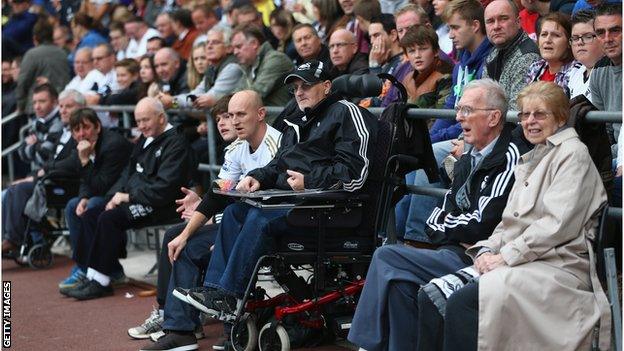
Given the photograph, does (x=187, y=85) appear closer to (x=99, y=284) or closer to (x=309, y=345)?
(x=99, y=284)

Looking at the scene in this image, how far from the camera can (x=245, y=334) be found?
24.5 ft

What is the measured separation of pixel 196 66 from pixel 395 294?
635cm

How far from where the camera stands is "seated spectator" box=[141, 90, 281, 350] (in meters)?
7.84

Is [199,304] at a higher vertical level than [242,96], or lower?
lower

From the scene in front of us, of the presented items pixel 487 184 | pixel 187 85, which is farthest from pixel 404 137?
pixel 187 85

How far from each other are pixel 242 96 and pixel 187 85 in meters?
4.32

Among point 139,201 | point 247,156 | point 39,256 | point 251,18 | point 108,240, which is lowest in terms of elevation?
point 39,256

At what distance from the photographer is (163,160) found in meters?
9.59

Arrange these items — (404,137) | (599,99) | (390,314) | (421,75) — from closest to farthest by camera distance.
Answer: (390,314) → (599,99) → (404,137) → (421,75)

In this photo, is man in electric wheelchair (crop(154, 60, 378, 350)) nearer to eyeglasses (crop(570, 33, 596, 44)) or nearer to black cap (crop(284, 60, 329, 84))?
black cap (crop(284, 60, 329, 84))

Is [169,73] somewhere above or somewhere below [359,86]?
below

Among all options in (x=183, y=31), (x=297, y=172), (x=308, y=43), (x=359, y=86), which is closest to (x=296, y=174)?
(x=297, y=172)

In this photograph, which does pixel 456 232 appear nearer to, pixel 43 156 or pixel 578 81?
pixel 578 81

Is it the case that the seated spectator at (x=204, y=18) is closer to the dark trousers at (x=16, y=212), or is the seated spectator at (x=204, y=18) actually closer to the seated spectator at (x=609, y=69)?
the dark trousers at (x=16, y=212)
